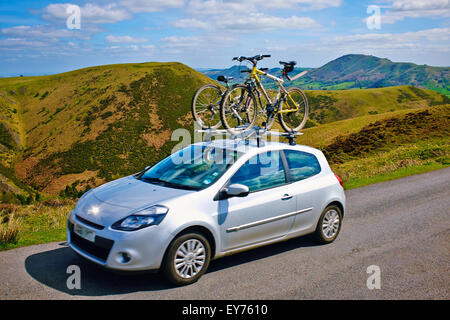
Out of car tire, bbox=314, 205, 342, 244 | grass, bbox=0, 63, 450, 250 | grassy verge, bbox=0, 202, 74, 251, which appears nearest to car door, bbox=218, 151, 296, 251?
car tire, bbox=314, 205, 342, 244

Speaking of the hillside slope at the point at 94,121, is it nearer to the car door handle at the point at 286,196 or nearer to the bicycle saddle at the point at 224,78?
the bicycle saddle at the point at 224,78

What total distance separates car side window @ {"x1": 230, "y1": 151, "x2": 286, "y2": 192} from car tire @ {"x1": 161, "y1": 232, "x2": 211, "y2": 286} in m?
1.04

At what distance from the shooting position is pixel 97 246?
5.05 metres

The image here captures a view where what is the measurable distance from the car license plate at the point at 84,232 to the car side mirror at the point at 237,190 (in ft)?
6.03

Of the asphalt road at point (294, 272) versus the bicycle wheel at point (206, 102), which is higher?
the bicycle wheel at point (206, 102)

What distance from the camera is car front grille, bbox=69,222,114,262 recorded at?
4936mm

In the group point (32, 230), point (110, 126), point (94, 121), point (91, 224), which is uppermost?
point (91, 224)

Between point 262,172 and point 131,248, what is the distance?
7.79ft

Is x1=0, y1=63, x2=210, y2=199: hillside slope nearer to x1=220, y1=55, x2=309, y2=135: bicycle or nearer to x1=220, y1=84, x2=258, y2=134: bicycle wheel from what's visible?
x1=220, y1=55, x2=309, y2=135: bicycle

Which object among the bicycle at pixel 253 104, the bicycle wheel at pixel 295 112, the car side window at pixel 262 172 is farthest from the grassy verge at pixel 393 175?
the car side window at pixel 262 172

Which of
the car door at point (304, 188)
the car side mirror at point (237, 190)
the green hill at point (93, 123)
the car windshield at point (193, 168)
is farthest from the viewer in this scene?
the green hill at point (93, 123)

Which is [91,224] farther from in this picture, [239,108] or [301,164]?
[239,108]

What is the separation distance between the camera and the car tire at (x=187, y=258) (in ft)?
16.6

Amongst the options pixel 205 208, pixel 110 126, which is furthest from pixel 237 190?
pixel 110 126
